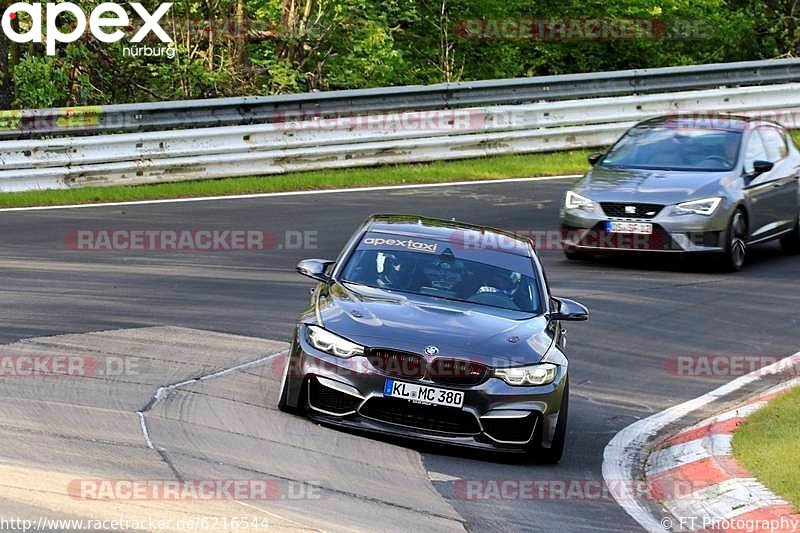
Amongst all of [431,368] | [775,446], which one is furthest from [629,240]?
[431,368]

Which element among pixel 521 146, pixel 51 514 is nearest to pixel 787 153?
pixel 521 146

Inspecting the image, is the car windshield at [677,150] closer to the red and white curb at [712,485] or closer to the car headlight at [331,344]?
the red and white curb at [712,485]

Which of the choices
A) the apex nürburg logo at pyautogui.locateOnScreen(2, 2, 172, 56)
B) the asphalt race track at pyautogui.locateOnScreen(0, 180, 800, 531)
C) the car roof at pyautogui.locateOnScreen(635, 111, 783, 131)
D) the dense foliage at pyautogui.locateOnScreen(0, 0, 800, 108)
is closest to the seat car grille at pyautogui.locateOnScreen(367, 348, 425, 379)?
the asphalt race track at pyautogui.locateOnScreen(0, 180, 800, 531)

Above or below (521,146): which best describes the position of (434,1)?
above

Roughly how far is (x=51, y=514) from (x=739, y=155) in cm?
1232

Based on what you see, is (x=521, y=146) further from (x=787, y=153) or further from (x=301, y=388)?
(x=301, y=388)

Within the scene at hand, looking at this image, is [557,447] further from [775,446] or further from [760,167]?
[760,167]

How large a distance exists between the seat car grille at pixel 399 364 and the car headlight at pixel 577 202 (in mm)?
7649

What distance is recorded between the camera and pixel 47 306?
12.9 metres

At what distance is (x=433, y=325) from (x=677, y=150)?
8.77m

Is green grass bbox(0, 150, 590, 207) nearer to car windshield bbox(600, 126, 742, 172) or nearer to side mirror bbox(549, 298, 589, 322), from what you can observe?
car windshield bbox(600, 126, 742, 172)

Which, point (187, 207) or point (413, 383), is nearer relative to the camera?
point (413, 383)

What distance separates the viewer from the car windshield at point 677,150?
17.4 m

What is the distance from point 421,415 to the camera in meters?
9.18
